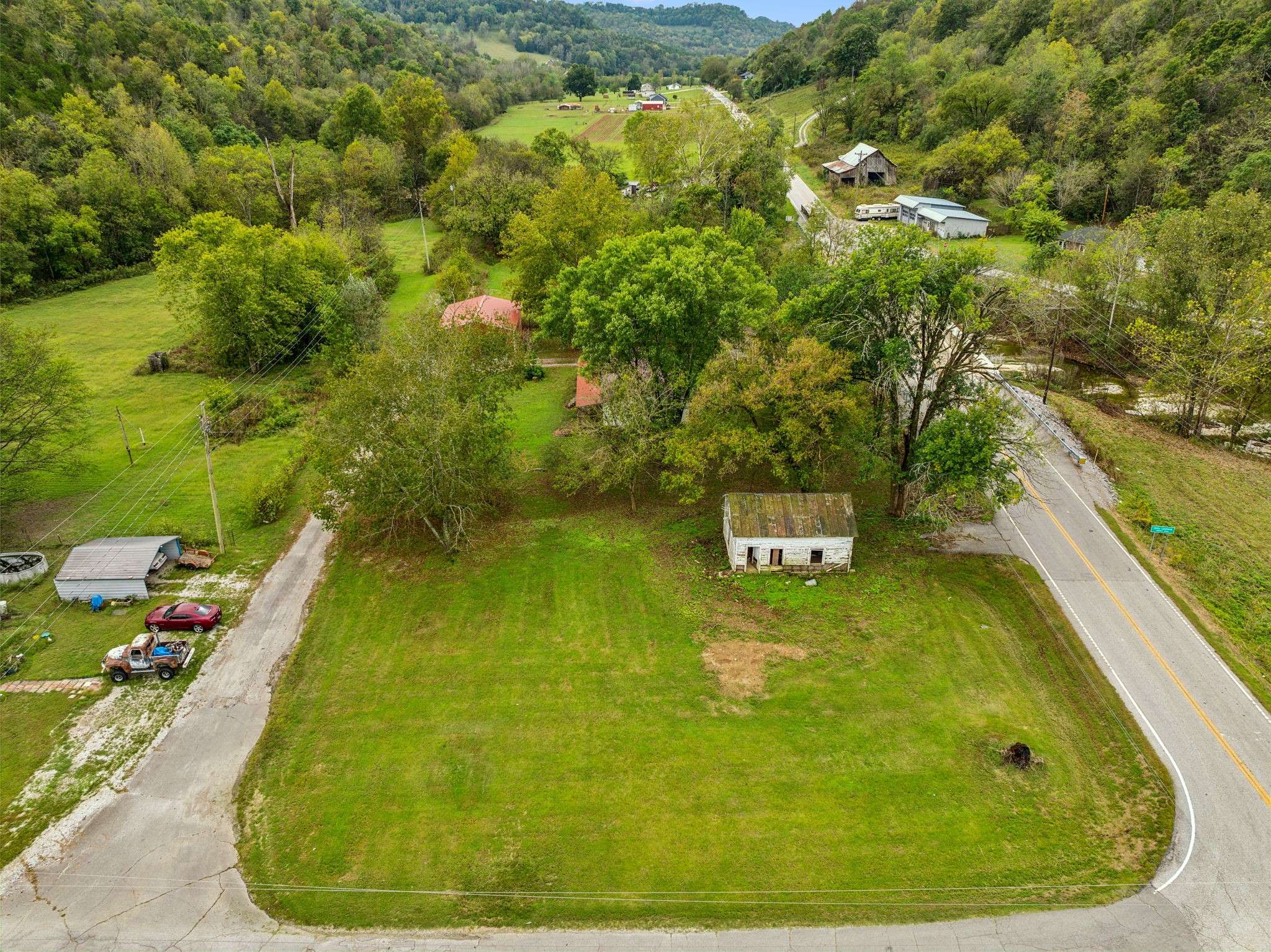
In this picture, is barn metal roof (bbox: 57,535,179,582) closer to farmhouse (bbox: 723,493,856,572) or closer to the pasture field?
the pasture field

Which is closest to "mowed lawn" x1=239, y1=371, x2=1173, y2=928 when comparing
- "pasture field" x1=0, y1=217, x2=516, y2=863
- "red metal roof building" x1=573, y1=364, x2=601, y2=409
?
"pasture field" x1=0, y1=217, x2=516, y2=863

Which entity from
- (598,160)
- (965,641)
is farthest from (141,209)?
(965,641)

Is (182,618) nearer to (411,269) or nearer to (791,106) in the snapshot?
(411,269)

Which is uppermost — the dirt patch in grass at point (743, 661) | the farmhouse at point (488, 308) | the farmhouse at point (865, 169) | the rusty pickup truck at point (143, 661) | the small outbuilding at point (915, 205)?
the farmhouse at point (865, 169)

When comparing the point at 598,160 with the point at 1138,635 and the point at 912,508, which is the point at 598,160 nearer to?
the point at 912,508

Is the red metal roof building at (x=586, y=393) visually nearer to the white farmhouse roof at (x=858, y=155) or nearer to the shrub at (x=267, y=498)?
the shrub at (x=267, y=498)

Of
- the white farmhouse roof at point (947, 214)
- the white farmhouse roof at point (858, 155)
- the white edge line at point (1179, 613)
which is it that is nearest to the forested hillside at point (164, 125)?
the white farmhouse roof at point (858, 155)

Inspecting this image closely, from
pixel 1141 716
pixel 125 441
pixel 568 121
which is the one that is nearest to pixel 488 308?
pixel 125 441

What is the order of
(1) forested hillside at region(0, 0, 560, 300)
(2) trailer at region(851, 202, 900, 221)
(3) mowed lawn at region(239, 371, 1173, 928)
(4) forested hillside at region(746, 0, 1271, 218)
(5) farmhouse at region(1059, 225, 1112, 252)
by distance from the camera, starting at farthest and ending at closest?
(2) trailer at region(851, 202, 900, 221)
(1) forested hillside at region(0, 0, 560, 300)
(4) forested hillside at region(746, 0, 1271, 218)
(5) farmhouse at region(1059, 225, 1112, 252)
(3) mowed lawn at region(239, 371, 1173, 928)
